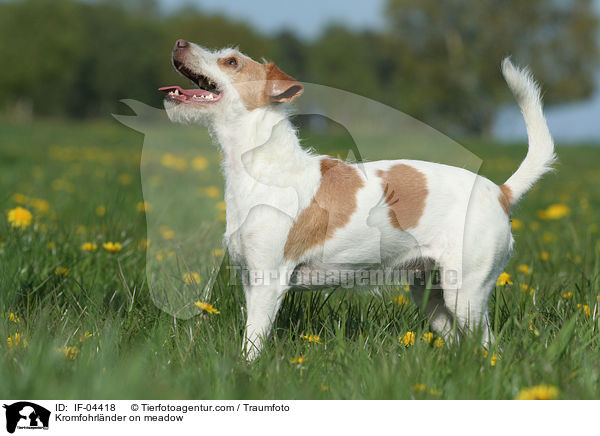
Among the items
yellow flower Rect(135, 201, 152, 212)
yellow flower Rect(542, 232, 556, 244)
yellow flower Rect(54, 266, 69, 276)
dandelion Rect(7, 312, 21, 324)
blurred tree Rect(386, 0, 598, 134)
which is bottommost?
dandelion Rect(7, 312, 21, 324)

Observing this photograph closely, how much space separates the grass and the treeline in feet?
67.7

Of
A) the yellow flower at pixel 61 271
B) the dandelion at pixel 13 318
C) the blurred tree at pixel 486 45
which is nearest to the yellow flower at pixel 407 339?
the dandelion at pixel 13 318

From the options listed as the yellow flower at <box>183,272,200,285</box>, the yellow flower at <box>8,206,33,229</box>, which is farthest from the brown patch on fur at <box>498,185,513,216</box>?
the yellow flower at <box>8,206,33,229</box>

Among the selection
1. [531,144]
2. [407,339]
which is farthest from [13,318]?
[531,144]

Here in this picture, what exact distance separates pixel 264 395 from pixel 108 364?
722 millimetres

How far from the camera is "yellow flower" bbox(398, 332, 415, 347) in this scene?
3.06m

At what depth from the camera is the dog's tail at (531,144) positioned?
3328mm

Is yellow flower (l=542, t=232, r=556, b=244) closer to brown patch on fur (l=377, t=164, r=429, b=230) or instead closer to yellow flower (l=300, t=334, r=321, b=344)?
brown patch on fur (l=377, t=164, r=429, b=230)

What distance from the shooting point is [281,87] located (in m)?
3.15

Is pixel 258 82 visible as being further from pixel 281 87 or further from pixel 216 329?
pixel 216 329

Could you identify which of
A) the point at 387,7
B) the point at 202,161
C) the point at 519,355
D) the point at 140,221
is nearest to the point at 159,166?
the point at 202,161

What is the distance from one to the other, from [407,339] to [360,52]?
208 feet

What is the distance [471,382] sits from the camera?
2457mm
